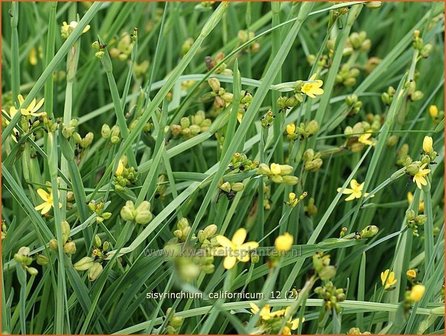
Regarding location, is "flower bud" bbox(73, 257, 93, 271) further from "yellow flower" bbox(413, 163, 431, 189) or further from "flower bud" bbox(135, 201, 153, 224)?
"yellow flower" bbox(413, 163, 431, 189)

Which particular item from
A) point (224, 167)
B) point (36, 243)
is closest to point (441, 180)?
point (224, 167)

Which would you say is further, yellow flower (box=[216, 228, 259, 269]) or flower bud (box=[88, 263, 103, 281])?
flower bud (box=[88, 263, 103, 281])

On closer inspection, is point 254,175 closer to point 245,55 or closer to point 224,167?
point 224,167

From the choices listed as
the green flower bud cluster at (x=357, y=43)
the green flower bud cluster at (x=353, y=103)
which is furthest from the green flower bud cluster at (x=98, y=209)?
the green flower bud cluster at (x=357, y=43)

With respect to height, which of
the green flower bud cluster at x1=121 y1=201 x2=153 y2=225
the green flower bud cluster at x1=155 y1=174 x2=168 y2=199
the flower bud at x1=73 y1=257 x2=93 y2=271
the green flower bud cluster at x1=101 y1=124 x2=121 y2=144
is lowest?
the flower bud at x1=73 y1=257 x2=93 y2=271

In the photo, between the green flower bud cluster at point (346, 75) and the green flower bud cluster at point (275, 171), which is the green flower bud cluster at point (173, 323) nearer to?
the green flower bud cluster at point (275, 171)

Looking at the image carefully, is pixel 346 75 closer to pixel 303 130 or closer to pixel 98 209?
pixel 303 130

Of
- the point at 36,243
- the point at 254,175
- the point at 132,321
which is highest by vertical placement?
the point at 254,175

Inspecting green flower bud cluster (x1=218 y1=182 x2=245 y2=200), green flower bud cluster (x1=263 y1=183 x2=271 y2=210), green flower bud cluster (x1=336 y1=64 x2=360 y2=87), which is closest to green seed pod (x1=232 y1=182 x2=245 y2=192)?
green flower bud cluster (x1=218 y1=182 x2=245 y2=200)
